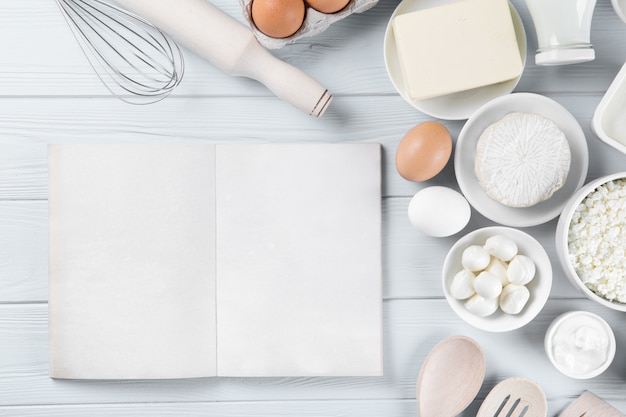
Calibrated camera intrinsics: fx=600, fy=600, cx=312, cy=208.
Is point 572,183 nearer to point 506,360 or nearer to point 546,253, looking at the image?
point 546,253

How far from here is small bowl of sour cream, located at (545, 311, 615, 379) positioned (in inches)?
22.7

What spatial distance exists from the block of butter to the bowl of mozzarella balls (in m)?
0.14

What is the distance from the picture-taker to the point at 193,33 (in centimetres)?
56

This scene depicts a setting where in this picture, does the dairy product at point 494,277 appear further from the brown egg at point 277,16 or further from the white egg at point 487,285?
the brown egg at point 277,16

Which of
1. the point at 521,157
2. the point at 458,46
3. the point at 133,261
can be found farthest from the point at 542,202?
the point at 133,261

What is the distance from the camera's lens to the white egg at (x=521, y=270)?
554 millimetres

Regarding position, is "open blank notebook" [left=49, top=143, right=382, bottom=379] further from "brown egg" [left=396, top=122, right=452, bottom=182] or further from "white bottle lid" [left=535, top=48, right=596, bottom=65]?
"white bottle lid" [left=535, top=48, right=596, bottom=65]

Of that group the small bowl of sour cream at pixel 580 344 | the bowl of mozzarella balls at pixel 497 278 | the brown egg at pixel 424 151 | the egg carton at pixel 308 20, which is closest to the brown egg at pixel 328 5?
the egg carton at pixel 308 20

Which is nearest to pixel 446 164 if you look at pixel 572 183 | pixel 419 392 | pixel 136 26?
pixel 572 183

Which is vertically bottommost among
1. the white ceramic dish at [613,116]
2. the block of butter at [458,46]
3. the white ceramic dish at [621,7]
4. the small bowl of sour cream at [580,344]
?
the small bowl of sour cream at [580,344]

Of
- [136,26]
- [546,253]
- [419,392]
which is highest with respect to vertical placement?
[136,26]

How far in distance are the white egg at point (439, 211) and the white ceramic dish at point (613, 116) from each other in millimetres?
143

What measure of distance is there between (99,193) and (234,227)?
0.45 feet

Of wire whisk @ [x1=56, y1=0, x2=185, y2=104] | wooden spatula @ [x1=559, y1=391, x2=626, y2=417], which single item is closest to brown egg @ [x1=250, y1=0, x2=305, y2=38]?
wire whisk @ [x1=56, y1=0, x2=185, y2=104]
